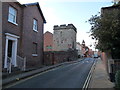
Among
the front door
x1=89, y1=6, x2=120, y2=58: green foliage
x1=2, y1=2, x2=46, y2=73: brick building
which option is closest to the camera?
x1=89, y1=6, x2=120, y2=58: green foliage

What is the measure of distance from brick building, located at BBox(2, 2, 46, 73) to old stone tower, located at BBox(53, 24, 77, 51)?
30699 mm

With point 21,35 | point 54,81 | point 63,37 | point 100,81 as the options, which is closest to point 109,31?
point 100,81

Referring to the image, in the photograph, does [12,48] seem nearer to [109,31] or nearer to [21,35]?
[21,35]

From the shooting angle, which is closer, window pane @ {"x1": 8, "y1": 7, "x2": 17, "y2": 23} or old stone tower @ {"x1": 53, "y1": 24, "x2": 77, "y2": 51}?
window pane @ {"x1": 8, "y1": 7, "x2": 17, "y2": 23}

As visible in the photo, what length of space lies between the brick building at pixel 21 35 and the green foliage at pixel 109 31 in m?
7.25

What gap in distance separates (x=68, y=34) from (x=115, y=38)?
41387 mm

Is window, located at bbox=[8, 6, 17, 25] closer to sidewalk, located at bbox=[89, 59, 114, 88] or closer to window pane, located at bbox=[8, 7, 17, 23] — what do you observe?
window pane, located at bbox=[8, 7, 17, 23]

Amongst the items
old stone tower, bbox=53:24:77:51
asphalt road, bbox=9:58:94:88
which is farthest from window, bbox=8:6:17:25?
old stone tower, bbox=53:24:77:51

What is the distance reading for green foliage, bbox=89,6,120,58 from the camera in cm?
1262

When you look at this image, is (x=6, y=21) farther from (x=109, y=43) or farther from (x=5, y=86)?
(x=109, y=43)

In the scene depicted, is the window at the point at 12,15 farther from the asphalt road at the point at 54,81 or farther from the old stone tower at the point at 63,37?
the old stone tower at the point at 63,37

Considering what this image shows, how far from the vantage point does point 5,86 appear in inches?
386

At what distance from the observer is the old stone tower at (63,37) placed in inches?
2120

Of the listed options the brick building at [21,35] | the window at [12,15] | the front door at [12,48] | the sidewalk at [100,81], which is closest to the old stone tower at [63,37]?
the brick building at [21,35]
